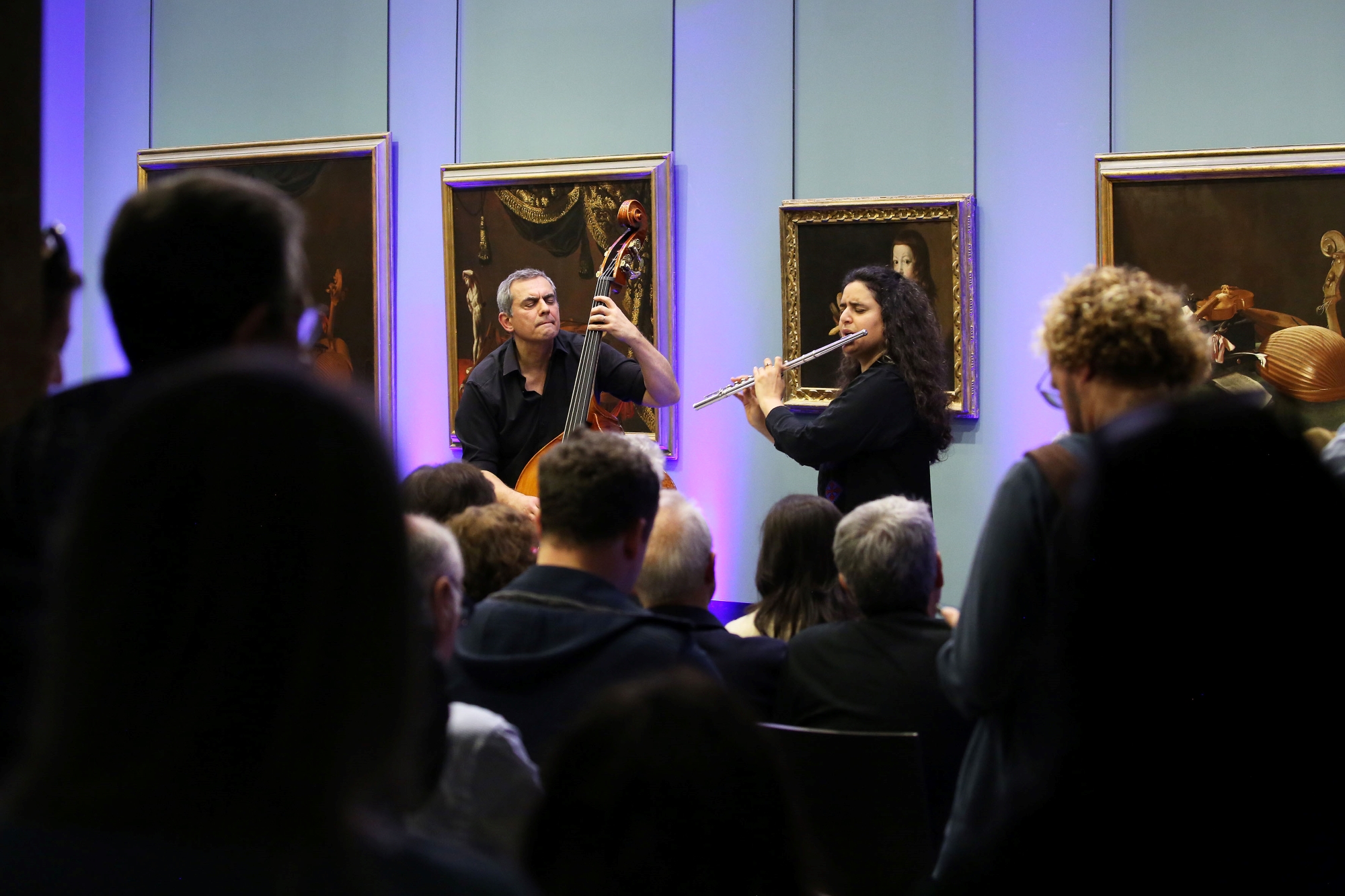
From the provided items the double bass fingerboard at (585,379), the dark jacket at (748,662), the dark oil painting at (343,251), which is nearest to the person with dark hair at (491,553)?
the dark jacket at (748,662)

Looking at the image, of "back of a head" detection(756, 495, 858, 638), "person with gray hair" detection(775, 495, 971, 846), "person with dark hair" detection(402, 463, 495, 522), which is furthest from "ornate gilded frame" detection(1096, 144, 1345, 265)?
"person with gray hair" detection(775, 495, 971, 846)

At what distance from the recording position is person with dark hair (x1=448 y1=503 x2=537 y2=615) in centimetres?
267

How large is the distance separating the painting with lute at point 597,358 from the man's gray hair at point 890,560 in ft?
5.80

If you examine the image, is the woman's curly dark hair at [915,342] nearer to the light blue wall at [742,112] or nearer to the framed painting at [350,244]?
the light blue wall at [742,112]

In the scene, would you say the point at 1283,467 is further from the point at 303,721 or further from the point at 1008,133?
the point at 1008,133

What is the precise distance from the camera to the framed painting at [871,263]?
5250 mm

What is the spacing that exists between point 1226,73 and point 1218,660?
178 inches

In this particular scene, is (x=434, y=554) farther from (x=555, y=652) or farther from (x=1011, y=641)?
(x=1011, y=641)

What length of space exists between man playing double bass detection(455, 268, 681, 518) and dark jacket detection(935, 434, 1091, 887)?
312cm

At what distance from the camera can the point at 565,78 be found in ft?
19.3

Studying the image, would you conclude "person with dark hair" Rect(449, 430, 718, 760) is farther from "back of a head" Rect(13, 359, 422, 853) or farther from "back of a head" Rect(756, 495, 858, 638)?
"back of a head" Rect(13, 359, 422, 853)

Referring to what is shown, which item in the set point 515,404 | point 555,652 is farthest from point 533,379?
point 555,652

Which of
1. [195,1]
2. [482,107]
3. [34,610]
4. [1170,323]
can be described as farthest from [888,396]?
[195,1]

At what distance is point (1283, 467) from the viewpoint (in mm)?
1099
